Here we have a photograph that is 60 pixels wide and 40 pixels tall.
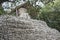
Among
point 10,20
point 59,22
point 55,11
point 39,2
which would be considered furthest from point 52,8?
point 10,20

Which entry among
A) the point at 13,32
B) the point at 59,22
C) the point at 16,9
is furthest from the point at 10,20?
the point at 16,9

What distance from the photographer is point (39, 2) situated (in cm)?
1441

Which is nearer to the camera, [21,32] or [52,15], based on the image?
[21,32]

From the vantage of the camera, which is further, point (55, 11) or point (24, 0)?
point (24, 0)

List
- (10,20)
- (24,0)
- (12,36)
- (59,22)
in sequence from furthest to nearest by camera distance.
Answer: (24,0), (59,22), (10,20), (12,36)

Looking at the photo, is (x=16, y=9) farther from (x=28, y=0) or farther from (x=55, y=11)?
(x=55, y=11)

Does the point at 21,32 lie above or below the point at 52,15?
above

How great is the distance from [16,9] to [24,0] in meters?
1.17

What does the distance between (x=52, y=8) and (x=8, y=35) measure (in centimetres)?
558

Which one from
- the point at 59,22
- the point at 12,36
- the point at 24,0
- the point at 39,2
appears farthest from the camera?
the point at 24,0

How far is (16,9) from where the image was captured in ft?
47.7

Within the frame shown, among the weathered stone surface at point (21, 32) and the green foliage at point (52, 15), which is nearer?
the weathered stone surface at point (21, 32)

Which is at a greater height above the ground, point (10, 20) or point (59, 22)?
point (10, 20)

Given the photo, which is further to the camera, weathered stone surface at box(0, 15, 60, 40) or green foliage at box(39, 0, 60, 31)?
green foliage at box(39, 0, 60, 31)
